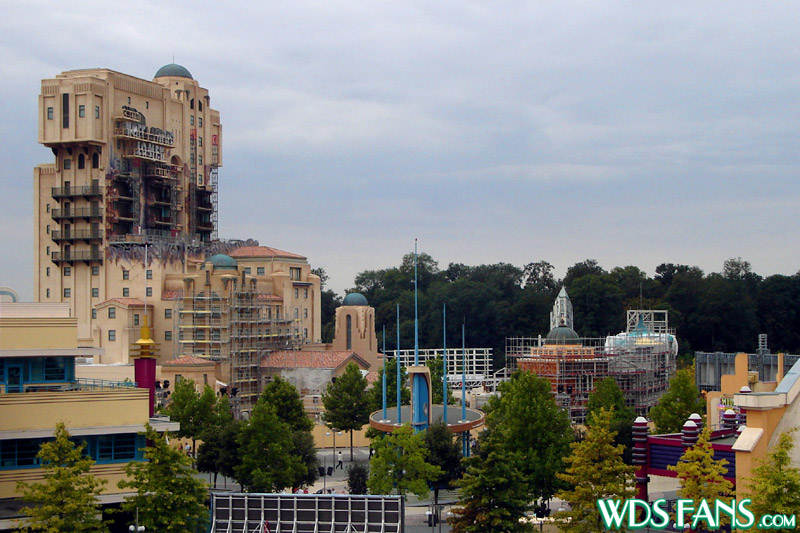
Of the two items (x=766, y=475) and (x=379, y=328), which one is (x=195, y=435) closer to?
(x=766, y=475)

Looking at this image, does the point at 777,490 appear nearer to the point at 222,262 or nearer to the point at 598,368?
the point at 598,368

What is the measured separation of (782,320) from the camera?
173m

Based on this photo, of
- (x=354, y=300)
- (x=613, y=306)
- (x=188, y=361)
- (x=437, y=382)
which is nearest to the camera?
(x=437, y=382)

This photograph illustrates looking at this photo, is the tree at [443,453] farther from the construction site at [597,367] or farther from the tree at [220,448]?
the construction site at [597,367]

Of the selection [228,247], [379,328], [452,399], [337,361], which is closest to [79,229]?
[228,247]

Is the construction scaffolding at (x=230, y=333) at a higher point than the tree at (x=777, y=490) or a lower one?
higher

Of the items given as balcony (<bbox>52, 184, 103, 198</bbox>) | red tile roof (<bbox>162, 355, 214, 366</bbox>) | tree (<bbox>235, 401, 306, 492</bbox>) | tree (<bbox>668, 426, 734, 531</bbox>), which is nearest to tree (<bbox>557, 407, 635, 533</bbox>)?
tree (<bbox>668, 426, 734, 531</bbox>)

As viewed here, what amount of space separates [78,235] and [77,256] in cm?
231

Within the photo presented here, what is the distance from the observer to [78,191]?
125562 mm

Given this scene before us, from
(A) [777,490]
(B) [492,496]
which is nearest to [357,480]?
(B) [492,496]

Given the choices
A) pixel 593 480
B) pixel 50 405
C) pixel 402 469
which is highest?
pixel 50 405

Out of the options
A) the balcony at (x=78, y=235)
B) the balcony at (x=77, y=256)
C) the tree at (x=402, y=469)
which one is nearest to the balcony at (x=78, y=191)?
the balcony at (x=78, y=235)

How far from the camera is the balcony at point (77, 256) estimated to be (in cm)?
12360

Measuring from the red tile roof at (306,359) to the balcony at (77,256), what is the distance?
71.7 feet
